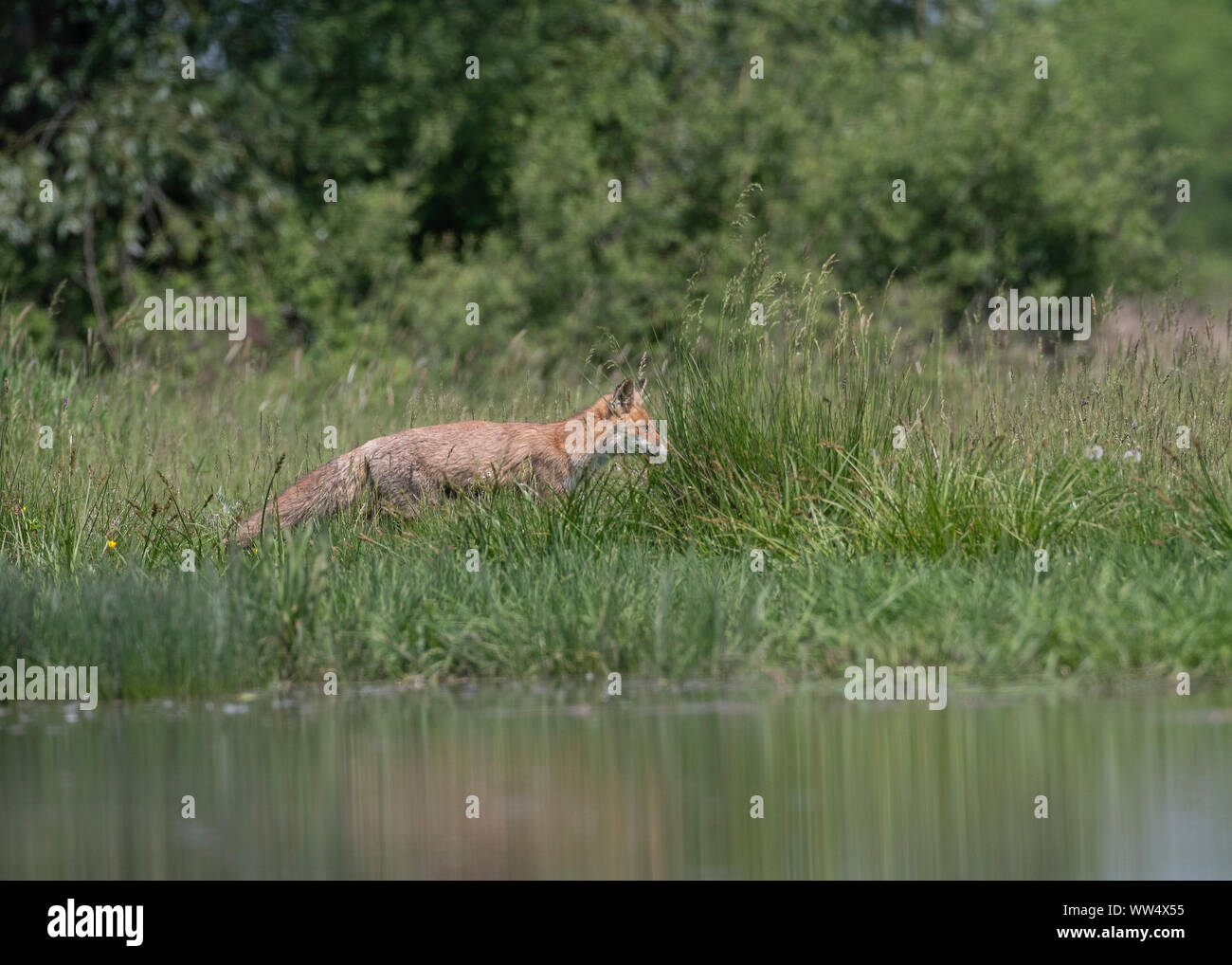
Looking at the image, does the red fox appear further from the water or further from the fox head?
the water

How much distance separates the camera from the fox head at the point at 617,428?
10.1 meters

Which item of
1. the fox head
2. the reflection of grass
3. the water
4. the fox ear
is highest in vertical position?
the fox ear

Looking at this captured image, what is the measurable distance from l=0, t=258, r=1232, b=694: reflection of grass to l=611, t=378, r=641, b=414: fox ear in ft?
0.63

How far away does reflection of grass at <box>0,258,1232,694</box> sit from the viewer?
772cm

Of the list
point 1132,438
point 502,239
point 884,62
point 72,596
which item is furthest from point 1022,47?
point 72,596

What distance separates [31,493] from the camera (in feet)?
35.1

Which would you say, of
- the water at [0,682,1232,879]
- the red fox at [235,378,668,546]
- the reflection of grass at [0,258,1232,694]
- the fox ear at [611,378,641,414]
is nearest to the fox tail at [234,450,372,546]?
the red fox at [235,378,668,546]

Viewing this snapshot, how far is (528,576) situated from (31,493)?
3913 millimetres

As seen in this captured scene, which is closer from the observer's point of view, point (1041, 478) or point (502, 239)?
point (1041, 478)

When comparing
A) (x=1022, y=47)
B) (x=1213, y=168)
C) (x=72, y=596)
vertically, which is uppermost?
(x=1213, y=168)

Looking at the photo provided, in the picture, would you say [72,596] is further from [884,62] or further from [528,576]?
[884,62]

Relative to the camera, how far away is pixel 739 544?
30.7 feet

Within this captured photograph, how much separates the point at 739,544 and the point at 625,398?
1.86 metres

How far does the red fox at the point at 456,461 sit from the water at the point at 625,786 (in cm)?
338
